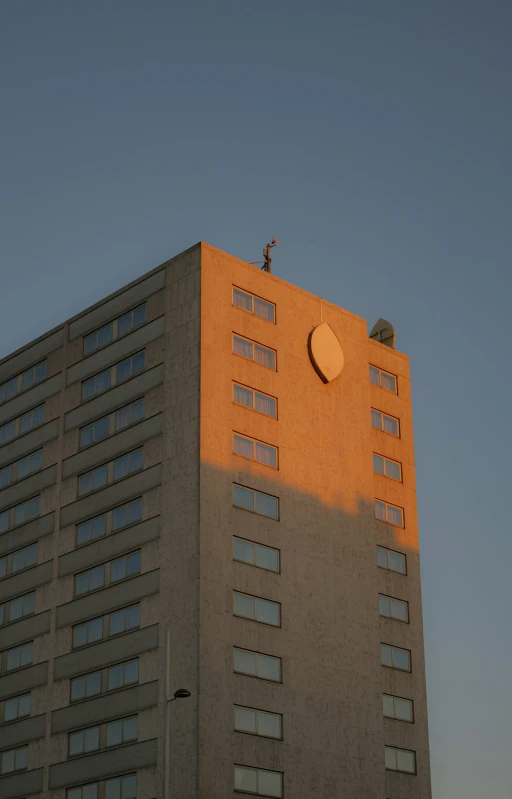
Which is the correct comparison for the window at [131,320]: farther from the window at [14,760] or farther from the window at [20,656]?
the window at [14,760]

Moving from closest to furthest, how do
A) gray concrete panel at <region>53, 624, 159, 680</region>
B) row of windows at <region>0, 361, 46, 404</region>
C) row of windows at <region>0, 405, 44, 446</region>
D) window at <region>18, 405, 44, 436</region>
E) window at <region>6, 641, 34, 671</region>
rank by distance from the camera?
1. gray concrete panel at <region>53, 624, 159, 680</region>
2. window at <region>6, 641, 34, 671</region>
3. window at <region>18, 405, 44, 436</region>
4. row of windows at <region>0, 405, 44, 446</region>
5. row of windows at <region>0, 361, 46, 404</region>

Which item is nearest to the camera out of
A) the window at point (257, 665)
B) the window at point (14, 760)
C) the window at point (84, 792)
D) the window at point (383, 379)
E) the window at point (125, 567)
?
the window at point (257, 665)

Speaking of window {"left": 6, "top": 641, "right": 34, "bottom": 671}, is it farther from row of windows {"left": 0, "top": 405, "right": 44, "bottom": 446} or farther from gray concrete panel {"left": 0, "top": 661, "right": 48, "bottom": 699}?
row of windows {"left": 0, "top": 405, "right": 44, "bottom": 446}

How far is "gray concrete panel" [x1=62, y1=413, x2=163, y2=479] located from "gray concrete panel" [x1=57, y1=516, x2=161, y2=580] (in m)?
4.63

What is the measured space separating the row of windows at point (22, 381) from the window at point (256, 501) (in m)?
17.9

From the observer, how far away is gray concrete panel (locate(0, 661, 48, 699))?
74.0 metres

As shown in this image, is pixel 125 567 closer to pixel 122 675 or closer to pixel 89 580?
pixel 89 580

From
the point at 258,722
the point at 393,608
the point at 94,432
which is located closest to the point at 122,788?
the point at 258,722

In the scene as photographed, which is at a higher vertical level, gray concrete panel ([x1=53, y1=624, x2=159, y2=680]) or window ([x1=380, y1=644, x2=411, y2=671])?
window ([x1=380, y1=644, x2=411, y2=671])

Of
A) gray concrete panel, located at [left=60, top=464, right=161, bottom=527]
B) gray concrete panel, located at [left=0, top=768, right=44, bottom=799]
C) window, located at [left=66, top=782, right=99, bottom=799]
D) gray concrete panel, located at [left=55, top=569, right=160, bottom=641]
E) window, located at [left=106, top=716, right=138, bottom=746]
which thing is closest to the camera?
window, located at [left=106, top=716, right=138, bottom=746]

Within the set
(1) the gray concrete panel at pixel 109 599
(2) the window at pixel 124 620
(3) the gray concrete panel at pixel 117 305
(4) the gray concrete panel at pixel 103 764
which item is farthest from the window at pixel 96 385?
(4) the gray concrete panel at pixel 103 764

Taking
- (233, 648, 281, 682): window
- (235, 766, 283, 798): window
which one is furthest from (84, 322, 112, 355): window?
A: (235, 766, 283, 798): window

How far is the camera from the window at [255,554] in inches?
2729

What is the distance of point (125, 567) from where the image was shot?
70.9m
